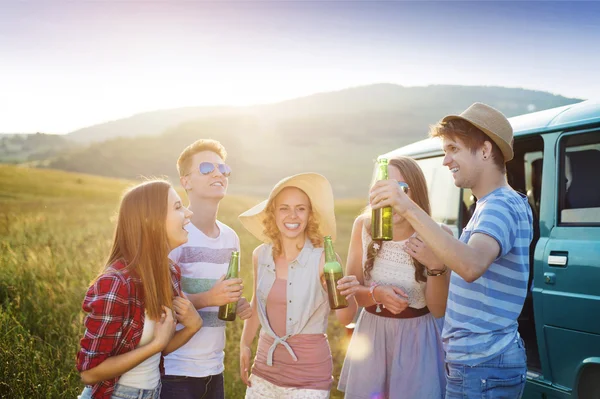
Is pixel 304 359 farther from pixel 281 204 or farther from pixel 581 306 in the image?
pixel 581 306

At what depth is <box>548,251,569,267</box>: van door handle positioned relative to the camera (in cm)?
361

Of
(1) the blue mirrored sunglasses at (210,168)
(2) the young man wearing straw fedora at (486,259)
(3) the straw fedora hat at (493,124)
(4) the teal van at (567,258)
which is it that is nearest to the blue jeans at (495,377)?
(2) the young man wearing straw fedora at (486,259)

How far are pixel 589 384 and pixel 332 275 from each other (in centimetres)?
186

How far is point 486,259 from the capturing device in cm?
228

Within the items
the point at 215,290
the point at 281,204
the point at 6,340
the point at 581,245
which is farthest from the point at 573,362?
the point at 6,340

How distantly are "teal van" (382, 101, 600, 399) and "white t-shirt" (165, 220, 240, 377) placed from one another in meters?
2.19

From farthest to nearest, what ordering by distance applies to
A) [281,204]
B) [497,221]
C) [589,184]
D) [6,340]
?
[6,340]
[589,184]
[281,204]
[497,221]

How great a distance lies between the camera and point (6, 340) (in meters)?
5.22

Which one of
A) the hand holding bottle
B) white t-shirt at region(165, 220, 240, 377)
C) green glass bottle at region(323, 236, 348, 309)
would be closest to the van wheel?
green glass bottle at region(323, 236, 348, 309)

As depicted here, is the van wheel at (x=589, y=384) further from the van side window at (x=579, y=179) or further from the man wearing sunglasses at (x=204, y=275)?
the man wearing sunglasses at (x=204, y=275)

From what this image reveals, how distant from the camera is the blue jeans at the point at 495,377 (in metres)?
2.50

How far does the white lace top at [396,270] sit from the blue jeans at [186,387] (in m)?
1.12

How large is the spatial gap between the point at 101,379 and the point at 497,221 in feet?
6.32

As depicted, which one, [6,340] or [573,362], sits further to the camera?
[6,340]
